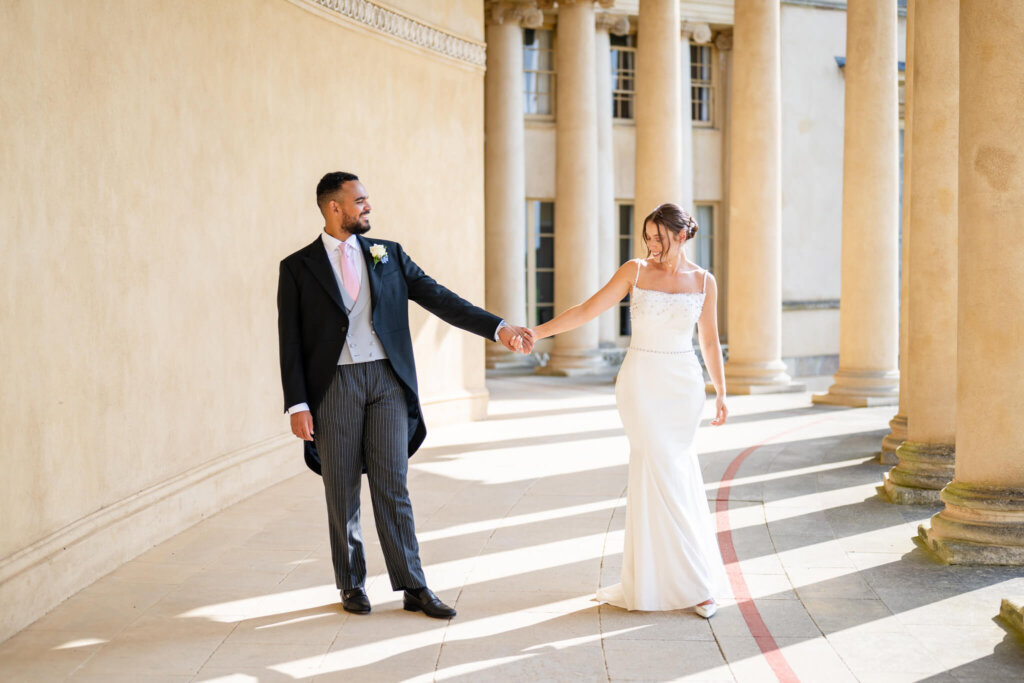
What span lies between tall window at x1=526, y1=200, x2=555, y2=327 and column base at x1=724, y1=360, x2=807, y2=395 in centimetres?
1010

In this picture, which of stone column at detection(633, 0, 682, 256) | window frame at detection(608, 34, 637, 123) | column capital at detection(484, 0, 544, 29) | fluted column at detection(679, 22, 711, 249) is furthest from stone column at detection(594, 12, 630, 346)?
stone column at detection(633, 0, 682, 256)

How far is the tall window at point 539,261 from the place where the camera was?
30.8 meters

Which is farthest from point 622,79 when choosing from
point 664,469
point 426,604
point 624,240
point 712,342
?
point 426,604

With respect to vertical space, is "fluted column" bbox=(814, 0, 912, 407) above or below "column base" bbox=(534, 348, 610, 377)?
above

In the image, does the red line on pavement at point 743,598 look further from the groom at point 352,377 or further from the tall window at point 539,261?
the tall window at point 539,261

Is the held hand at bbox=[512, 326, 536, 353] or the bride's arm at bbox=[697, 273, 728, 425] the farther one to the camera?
the held hand at bbox=[512, 326, 536, 353]

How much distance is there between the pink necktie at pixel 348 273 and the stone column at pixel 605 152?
22.7m

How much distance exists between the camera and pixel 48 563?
24.0 feet

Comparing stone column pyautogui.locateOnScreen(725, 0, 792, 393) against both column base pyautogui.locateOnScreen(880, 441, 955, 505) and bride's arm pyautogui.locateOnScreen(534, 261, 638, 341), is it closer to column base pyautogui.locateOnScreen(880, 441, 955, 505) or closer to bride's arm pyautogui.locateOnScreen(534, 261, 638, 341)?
column base pyautogui.locateOnScreen(880, 441, 955, 505)

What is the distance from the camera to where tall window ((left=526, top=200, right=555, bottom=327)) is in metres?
30.8

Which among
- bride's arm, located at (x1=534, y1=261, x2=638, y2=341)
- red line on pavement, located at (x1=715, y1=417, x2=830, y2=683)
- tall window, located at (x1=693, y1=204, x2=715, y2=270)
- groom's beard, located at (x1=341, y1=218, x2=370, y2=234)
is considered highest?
tall window, located at (x1=693, y1=204, x2=715, y2=270)

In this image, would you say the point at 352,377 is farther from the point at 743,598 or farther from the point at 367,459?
the point at 743,598

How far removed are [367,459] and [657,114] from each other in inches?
673

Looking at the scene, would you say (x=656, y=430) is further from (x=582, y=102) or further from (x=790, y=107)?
(x=790, y=107)
